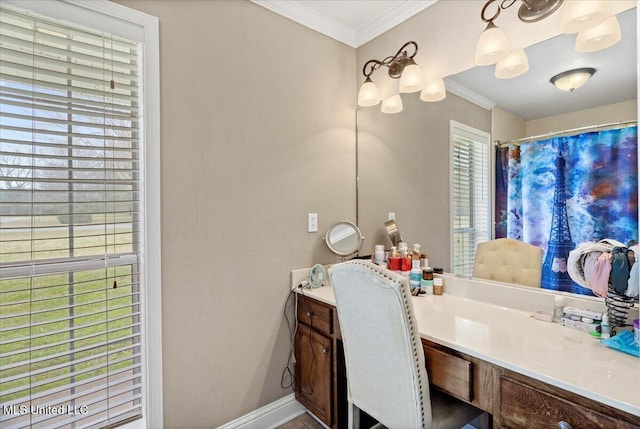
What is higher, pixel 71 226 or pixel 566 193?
pixel 566 193

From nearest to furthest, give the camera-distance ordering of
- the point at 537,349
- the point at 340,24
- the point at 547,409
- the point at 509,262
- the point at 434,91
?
1. the point at 547,409
2. the point at 537,349
3. the point at 509,262
4. the point at 434,91
5. the point at 340,24

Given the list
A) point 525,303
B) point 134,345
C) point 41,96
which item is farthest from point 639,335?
point 41,96

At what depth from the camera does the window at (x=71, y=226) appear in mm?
1192

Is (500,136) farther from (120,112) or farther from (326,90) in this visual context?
(120,112)

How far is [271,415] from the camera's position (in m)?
1.83

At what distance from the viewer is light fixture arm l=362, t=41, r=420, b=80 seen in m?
1.88

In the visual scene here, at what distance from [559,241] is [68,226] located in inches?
83.6

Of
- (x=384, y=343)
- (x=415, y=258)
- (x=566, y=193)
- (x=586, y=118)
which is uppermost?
(x=586, y=118)

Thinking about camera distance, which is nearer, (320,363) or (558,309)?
(558,309)

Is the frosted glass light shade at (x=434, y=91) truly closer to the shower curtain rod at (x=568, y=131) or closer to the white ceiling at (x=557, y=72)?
the white ceiling at (x=557, y=72)

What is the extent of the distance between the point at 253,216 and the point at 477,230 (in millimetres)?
1246

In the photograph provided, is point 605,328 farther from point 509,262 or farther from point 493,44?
point 493,44

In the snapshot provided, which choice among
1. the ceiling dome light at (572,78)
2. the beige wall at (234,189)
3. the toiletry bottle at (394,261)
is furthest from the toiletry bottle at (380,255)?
the ceiling dome light at (572,78)

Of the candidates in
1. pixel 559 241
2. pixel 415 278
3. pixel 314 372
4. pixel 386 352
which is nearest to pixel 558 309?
pixel 559 241
